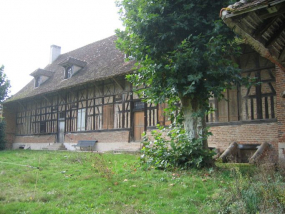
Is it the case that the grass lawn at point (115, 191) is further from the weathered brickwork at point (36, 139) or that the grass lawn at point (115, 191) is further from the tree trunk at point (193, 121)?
the weathered brickwork at point (36, 139)

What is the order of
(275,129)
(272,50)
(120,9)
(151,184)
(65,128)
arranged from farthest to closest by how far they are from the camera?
(65,128) → (275,129) → (120,9) → (151,184) → (272,50)

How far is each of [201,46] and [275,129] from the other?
4924 mm

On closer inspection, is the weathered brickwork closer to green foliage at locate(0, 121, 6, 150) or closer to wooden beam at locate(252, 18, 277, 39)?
green foliage at locate(0, 121, 6, 150)

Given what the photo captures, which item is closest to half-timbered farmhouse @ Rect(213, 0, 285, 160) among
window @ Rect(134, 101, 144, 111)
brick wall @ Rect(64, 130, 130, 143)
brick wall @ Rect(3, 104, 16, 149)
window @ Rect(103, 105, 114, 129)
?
window @ Rect(134, 101, 144, 111)

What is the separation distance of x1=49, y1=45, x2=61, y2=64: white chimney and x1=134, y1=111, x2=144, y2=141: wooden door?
16518mm

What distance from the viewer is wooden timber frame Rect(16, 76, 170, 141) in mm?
16203

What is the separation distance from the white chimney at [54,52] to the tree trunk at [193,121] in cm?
2375

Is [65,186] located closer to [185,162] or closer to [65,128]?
[185,162]

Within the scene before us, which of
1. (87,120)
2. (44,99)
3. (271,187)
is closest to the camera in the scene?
(271,187)

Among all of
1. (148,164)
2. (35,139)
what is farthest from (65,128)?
(148,164)

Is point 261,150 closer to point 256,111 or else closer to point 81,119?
point 256,111

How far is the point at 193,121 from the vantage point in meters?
7.77

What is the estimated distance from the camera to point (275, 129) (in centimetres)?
997

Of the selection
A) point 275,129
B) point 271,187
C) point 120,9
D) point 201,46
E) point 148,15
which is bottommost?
point 271,187
